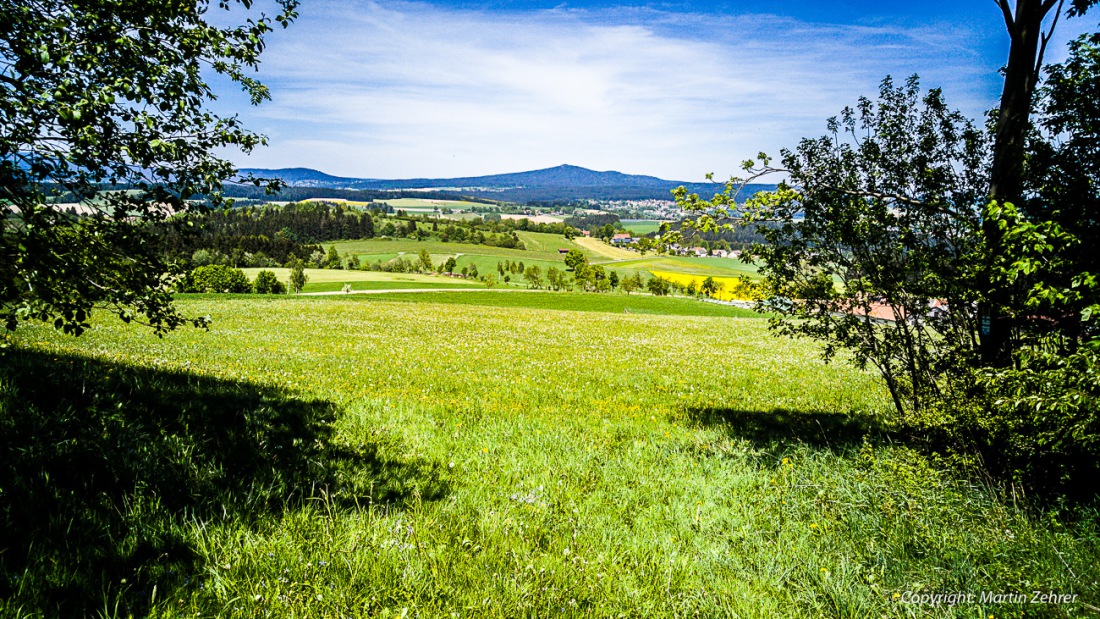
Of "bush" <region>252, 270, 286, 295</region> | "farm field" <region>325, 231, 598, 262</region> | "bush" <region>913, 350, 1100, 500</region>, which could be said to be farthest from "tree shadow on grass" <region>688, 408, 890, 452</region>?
"farm field" <region>325, 231, 598, 262</region>

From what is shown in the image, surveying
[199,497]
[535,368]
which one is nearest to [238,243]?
[535,368]

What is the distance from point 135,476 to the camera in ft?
15.1

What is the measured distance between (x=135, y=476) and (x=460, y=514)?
10.1ft

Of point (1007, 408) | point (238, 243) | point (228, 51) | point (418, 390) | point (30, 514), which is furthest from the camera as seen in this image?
point (238, 243)

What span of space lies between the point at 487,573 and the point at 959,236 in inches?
308

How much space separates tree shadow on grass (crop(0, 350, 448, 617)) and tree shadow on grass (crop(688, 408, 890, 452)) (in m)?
6.22

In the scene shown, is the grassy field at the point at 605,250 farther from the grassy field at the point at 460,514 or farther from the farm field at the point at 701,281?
the grassy field at the point at 460,514

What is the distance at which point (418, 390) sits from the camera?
38.3ft

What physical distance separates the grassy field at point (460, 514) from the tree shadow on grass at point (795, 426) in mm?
113

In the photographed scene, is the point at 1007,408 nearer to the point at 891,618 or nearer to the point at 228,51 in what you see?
the point at 891,618

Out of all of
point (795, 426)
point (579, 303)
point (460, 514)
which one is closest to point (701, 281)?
point (579, 303)

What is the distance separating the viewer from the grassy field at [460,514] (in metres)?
3.71

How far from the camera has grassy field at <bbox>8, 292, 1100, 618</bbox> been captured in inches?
146

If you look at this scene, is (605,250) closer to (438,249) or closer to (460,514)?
(438,249)
